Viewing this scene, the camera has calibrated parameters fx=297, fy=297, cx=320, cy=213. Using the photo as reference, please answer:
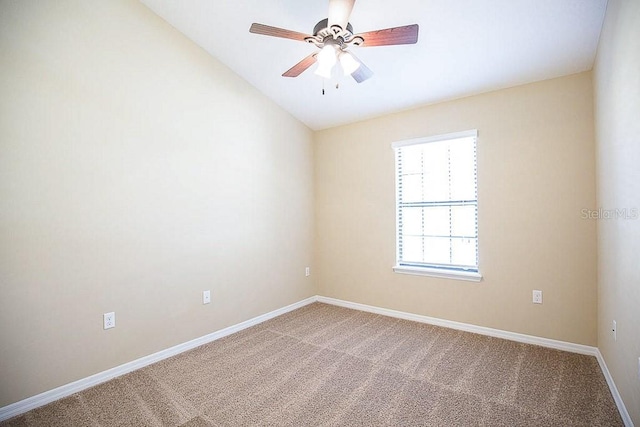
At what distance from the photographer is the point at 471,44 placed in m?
2.47

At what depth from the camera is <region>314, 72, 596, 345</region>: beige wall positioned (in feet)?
8.55

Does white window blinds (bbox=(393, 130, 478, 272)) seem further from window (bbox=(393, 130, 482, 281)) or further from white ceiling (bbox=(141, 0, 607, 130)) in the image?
white ceiling (bbox=(141, 0, 607, 130))

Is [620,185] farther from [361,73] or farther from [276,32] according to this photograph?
[276,32]

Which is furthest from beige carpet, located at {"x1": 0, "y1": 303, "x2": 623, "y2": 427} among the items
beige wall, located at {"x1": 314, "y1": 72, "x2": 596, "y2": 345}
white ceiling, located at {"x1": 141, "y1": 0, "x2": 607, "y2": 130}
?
white ceiling, located at {"x1": 141, "y1": 0, "x2": 607, "y2": 130}

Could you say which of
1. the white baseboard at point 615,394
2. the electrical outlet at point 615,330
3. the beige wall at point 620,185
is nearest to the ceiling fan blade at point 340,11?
the beige wall at point 620,185

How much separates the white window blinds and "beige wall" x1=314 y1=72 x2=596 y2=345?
0.11m

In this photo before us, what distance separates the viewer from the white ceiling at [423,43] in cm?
218

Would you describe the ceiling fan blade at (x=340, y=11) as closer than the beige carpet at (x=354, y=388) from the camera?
Yes

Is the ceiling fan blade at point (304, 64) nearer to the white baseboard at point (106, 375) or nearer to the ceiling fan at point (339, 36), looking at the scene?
the ceiling fan at point (339, 36)

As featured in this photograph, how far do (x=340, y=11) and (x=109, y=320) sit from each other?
9.11 feet

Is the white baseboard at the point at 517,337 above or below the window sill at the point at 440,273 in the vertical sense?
below

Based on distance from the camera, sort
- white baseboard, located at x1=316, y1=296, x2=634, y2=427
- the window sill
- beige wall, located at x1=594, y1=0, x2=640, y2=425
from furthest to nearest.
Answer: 1. the window sill
2. white baseboard, located at x1=316, y1=296, x2=634, y2=427
3. beige wall, located at x1=594, y1=0, x2=640, y2=425

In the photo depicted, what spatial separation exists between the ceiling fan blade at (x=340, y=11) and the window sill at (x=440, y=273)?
8.64ft

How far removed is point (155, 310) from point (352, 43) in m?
2.69
